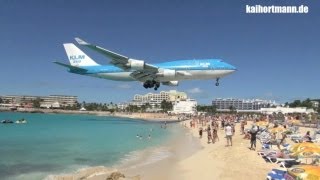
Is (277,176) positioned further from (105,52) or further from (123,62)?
(123,62)

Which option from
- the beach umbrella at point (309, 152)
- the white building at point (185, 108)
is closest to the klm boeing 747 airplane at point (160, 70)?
the beach umbrella at point (309, 152)

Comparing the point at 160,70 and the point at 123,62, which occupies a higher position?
the point at 123,62

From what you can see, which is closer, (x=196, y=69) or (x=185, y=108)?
(x=196, y=69)

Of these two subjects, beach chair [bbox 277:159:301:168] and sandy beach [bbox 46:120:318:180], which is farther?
beach chair [bbox 277:159:301:168]

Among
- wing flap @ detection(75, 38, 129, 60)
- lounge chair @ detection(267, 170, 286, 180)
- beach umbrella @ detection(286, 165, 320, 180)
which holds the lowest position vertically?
lounge chair @ detection(267, 170, 286, 180)

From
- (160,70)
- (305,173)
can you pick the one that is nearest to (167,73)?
(160,70)

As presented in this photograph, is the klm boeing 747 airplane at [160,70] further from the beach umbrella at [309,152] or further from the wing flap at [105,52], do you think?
the beach umbrella at [309,152]

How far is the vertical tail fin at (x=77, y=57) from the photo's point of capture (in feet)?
136

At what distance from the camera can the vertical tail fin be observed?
41459 mm

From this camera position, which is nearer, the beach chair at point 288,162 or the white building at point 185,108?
the beach chair at point 288,162

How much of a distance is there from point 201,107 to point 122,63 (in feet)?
534

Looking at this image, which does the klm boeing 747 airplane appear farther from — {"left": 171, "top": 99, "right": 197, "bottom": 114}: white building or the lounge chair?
{"left": 171, "top": 99, "right": 197, "bottom": 114}: white building

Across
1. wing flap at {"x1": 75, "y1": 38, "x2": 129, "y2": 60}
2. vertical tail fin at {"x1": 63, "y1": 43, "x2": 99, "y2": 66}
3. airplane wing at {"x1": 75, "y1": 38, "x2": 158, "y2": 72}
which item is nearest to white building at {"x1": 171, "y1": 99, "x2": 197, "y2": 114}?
vertical tail fin at {"x1": 63, "y1": 43, "x2": 99, "y2": 66}

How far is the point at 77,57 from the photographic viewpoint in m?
44.1
